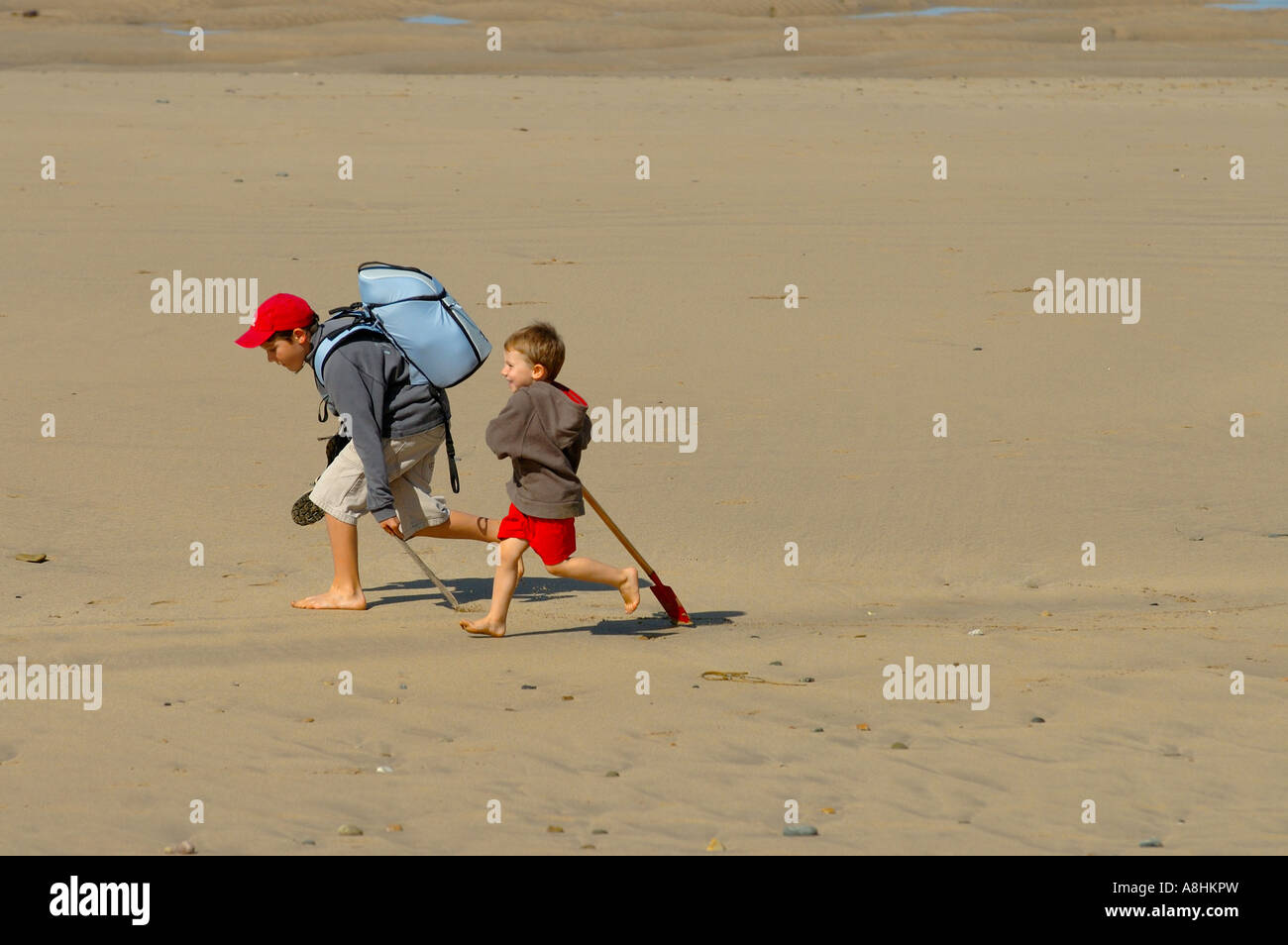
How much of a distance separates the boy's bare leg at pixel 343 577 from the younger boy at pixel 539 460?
0.56m

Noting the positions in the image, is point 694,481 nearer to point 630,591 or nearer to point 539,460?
point 630,591

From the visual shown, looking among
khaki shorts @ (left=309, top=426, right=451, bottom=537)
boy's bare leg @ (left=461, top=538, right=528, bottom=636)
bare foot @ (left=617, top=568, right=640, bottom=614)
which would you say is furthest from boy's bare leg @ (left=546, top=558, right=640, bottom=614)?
khaki shorts @ (left=309, top=426, right=451, bottom=537)

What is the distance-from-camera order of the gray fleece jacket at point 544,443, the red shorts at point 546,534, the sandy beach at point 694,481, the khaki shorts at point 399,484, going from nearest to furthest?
1. the sandy beach at point 694,481
2. the gray fleece jacket at point 544,443
3. the red shorts at point 546,534
4. the khaki shorts at point 399,484

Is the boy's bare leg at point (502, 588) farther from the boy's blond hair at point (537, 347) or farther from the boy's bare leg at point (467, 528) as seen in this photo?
the boy's blond hair at point (537, 347)

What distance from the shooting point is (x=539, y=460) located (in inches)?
212

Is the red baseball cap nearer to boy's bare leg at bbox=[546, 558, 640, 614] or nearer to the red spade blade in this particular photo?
boy's bare leg at bbox=[546, 558, 640, 614]

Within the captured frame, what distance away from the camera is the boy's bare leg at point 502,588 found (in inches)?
217

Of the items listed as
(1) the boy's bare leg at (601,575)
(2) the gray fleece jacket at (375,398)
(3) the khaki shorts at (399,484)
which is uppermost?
(2) the gray fleece jacket at (375,398)

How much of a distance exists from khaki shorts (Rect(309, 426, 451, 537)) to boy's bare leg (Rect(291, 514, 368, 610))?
1.8 inches

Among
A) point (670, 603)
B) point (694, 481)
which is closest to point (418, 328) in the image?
point (670, 603)

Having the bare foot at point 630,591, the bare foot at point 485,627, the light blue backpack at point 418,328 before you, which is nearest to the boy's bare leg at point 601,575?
the bare foot at point 630,591

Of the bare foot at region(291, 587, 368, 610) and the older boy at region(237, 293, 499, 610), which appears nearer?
the older boy at region(237, 293, 499, 610)

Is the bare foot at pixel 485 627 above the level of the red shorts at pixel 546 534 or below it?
below

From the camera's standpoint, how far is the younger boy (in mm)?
5336
